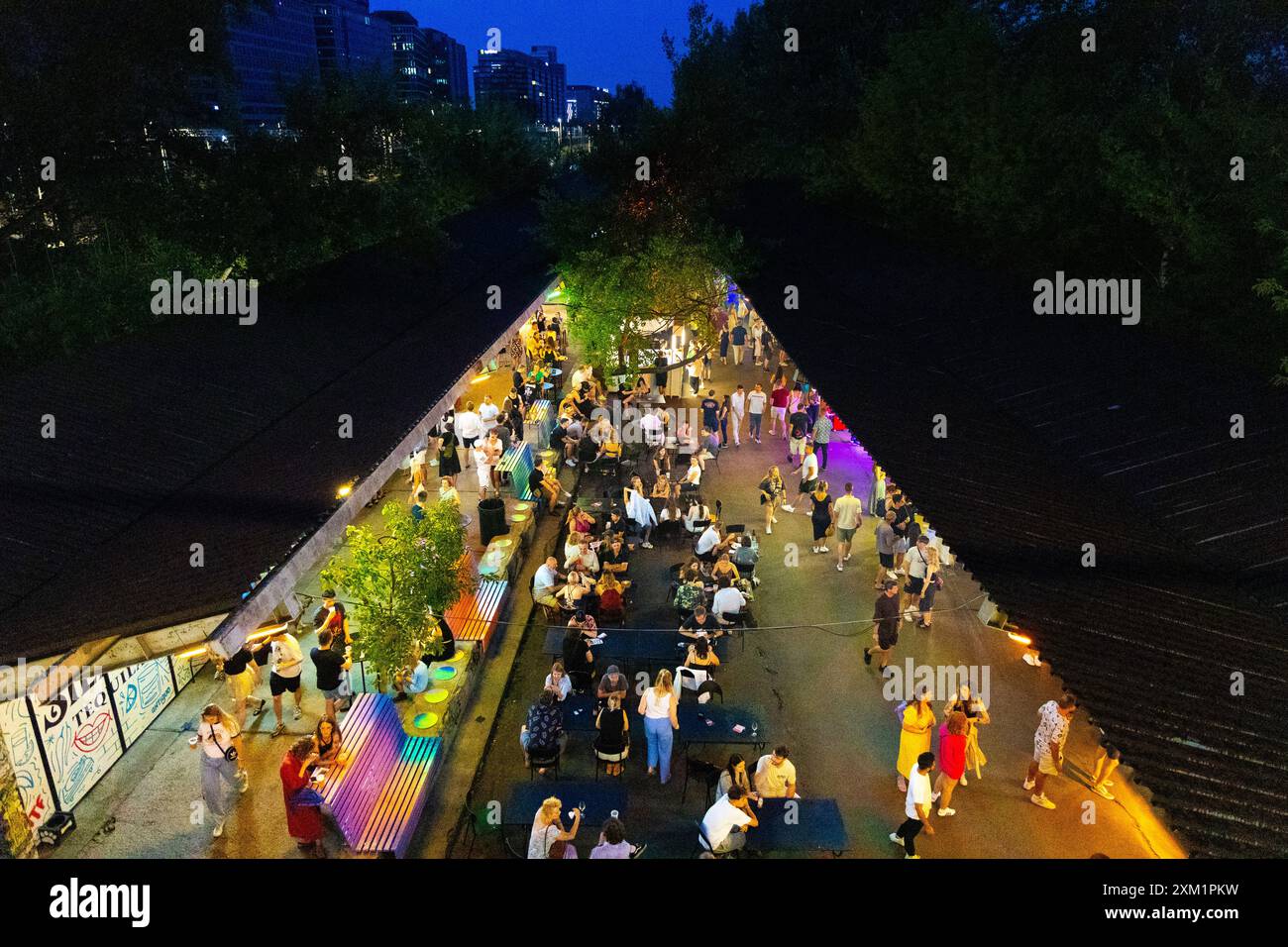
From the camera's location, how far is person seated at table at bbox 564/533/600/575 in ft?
35.8

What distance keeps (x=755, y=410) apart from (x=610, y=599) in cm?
796

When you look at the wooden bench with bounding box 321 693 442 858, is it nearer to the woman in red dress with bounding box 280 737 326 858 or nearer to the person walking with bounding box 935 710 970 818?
the woman in red dress with bounding box 280 737 326 858

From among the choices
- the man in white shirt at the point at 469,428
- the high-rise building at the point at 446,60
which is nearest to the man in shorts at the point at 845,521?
the man in white shirt at the point at 469,428

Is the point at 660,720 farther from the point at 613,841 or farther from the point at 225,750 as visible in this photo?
the point at 225,750

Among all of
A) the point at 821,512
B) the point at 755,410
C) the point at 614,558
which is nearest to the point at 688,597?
the point at 614,558

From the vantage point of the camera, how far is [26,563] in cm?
554

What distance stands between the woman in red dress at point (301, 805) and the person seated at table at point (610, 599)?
14.0 feet

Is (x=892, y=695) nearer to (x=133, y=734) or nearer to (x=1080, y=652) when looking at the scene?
(x=1080, y=652)

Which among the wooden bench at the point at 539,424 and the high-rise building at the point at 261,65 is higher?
the high-rise building at the point at 261,65

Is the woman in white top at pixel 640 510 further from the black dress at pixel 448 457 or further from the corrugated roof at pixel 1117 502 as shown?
the corrugated roof at pixel 1117 502

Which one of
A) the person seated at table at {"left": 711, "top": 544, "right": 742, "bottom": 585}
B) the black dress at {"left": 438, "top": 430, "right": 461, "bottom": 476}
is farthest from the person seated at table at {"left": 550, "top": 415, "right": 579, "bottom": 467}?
the person seated at table at {"left": 711, "top": 544, "right": 742, "bottom": 585}

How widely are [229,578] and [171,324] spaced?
26.0 ft

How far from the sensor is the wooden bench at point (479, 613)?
9789 millimetres

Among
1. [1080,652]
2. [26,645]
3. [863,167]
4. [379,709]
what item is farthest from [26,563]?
[863,167]
